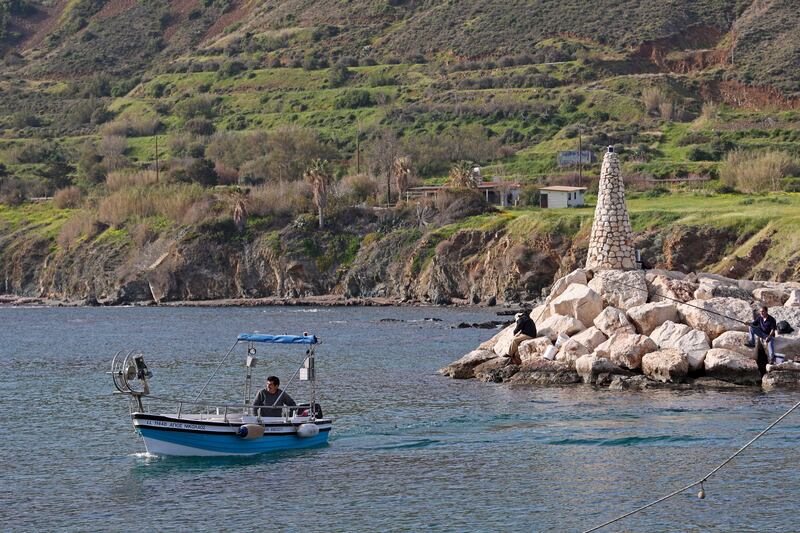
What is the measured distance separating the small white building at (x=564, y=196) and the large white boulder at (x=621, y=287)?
58.9m

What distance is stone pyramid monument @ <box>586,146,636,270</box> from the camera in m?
48.8

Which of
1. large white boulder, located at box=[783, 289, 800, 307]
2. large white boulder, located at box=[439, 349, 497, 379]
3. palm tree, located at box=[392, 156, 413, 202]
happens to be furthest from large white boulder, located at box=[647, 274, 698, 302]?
palm tree, located at box=[392, 156, 413, 202]

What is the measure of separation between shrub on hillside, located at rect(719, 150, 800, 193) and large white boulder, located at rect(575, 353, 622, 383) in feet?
215

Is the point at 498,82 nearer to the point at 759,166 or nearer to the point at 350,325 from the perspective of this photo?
the point at 759,166

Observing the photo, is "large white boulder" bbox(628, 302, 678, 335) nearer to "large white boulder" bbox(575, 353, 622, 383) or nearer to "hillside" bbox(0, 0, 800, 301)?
"large white boulder" bbox(575, 353, 622, 383)

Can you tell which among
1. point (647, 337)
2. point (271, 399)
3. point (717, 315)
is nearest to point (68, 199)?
point (647, 337)

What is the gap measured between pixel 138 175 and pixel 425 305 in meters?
47.1

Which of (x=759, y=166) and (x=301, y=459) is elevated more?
(x=759, y=166)

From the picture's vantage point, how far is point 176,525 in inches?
1092

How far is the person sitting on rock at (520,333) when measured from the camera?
4756 centimetres

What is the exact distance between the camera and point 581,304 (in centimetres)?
4725

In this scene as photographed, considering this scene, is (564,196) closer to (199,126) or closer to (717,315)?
(717,315)

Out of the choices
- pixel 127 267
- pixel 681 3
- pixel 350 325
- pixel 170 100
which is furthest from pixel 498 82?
pixel 350 325

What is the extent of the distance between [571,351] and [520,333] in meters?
2.69
